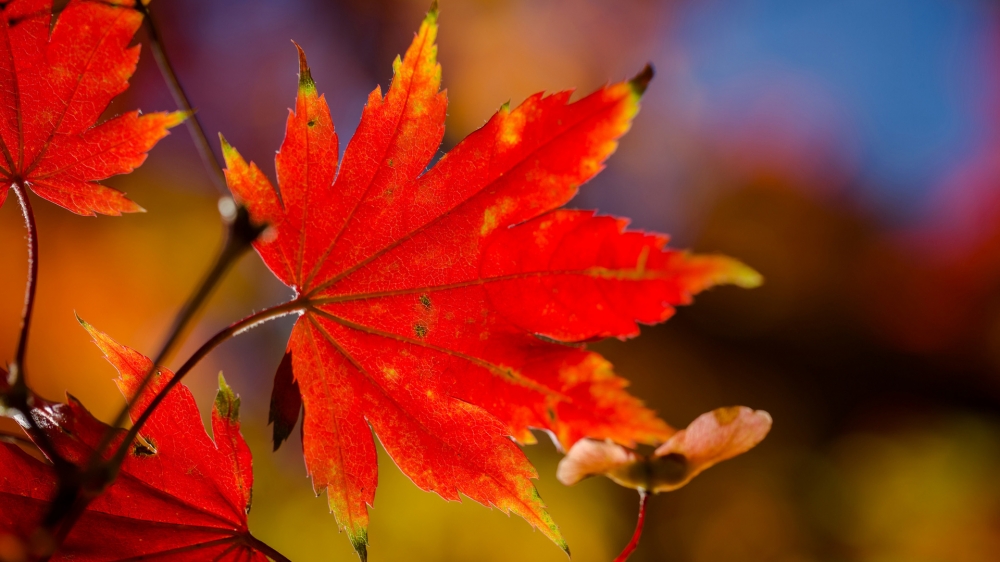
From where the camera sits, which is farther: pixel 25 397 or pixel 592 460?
pixel 592 460

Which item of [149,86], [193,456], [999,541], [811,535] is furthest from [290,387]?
[999,541]

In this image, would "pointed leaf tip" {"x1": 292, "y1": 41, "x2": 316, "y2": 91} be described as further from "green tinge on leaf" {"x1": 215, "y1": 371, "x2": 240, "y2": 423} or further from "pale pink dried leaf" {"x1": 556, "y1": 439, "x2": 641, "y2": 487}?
"pale pink dried leaf" {"x1": 556, "y1": 439, "x2": 641, "y2": 487}

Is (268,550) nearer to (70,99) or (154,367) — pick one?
(154,367)

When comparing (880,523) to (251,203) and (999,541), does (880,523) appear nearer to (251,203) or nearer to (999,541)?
(999,541)

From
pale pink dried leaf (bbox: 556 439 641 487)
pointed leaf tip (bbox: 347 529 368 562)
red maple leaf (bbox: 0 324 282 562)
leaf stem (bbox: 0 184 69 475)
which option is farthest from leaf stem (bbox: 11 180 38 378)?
pale pink dried leaf (bbox: 556 439 641 487)

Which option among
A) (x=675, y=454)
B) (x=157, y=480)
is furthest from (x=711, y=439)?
(x=157, y=480)

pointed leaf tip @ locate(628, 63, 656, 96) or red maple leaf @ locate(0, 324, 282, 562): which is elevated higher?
pointed leaf tip @ locate(628, 63, 656, 96)
